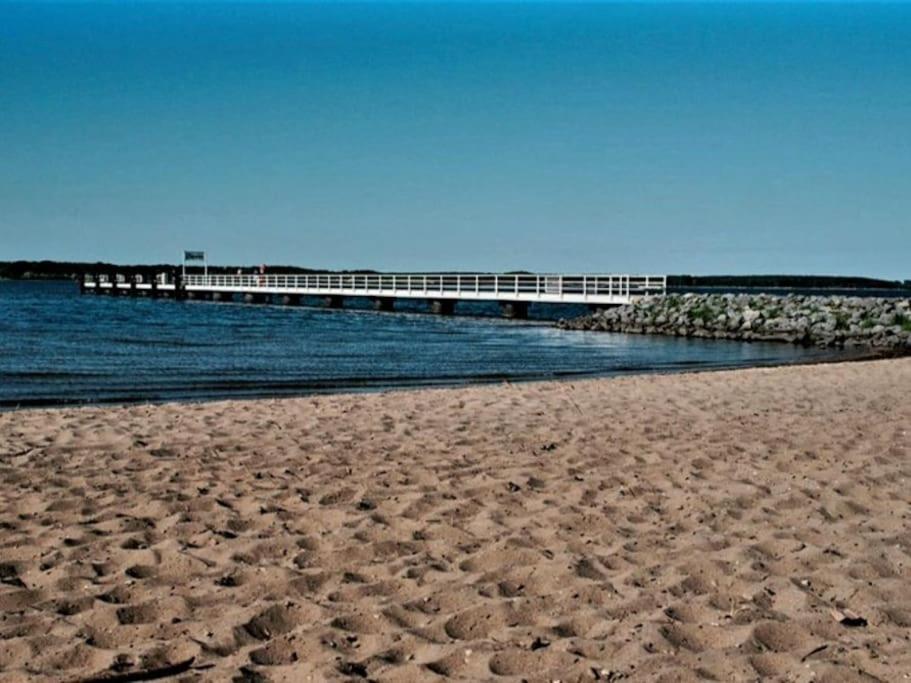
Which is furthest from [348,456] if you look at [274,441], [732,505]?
[732,505]

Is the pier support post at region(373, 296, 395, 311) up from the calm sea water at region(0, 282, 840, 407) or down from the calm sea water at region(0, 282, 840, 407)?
up

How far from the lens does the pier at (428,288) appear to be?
143ft

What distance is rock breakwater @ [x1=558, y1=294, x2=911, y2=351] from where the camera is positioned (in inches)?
1182

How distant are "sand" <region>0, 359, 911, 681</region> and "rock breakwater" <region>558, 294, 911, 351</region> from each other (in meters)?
22.2

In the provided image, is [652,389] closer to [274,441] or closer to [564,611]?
[274,441]

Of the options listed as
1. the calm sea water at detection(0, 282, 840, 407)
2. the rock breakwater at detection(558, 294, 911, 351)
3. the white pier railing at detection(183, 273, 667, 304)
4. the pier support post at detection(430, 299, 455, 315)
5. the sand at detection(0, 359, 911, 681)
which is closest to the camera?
the sand at detection(0, 359, 911, 681)

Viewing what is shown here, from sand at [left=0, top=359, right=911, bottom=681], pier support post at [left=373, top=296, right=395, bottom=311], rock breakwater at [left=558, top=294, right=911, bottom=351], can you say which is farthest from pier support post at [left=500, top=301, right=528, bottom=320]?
sand at [left=0, top=359, right=911, bottom=681]

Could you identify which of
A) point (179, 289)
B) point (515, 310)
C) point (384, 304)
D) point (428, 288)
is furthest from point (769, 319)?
point (179, 289)

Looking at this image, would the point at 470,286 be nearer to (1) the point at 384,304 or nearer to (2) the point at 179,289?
(1) the point at 384,304

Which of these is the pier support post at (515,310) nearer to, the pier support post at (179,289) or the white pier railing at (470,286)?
the white pier railing at (470,286)

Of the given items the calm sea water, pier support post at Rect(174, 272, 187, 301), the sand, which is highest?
pier support post at Rect(174, 272, 187, 301)

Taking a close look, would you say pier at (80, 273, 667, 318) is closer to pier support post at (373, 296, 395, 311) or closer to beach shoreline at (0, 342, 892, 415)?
pier support post at (373, 296, 395, 311)

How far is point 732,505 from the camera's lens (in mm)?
6297

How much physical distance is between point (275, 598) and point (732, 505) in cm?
317
